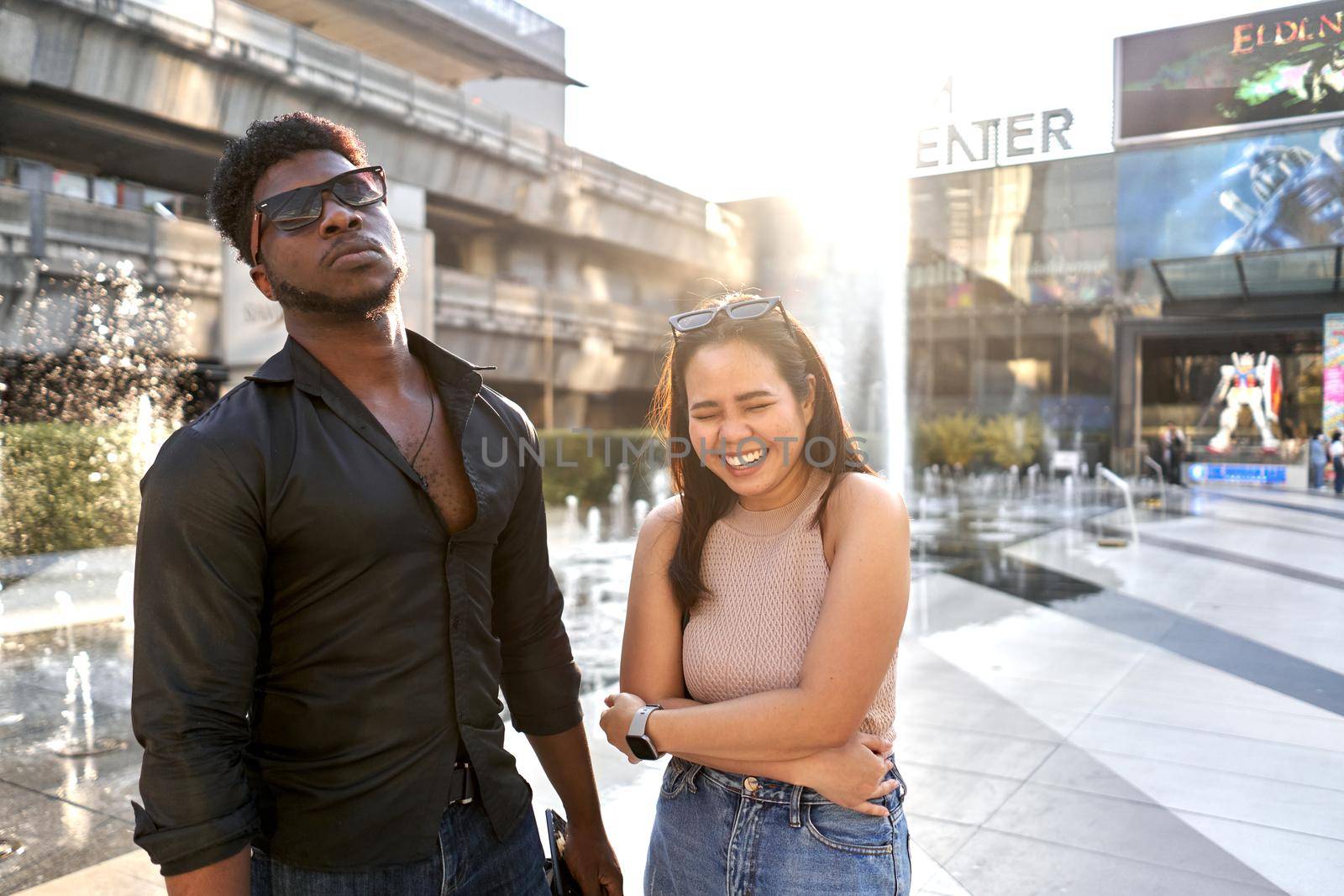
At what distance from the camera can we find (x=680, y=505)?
2102 mm

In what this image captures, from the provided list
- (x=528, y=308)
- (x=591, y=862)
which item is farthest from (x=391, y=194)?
(x=591, y=862)

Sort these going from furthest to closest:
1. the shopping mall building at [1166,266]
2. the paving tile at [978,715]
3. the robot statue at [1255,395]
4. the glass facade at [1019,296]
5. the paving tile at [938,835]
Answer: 1. the glass facade at [1019,296]
2. the robot statue at [1255,395]
3. the shopping mall building at [1166,266]
4. the paving tile at [978,715]
5. the paving tile at [938,835]

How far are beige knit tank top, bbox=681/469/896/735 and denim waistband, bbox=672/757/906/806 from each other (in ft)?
0.46

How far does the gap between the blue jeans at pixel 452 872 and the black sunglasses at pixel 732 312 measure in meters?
1.01

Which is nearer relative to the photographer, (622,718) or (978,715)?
(622,718)

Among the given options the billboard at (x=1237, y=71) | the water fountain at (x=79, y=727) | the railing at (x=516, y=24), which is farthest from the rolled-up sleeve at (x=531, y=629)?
the railing at (x=516, y=24)

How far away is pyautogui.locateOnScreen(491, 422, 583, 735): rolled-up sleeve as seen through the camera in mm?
2049

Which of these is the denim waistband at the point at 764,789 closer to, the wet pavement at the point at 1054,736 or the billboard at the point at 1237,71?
the wet pavement at the point at 1054,736

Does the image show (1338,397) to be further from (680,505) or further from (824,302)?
(680,505)

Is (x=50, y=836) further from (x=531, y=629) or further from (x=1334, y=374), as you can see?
(x=1334, y=374)

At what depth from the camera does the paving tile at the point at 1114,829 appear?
359cm

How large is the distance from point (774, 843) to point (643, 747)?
301mm

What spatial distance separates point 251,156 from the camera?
1.84 meters

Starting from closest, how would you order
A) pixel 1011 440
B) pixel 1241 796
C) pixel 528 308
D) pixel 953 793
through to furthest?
pixel 1241 796 → pixel 953 793 → pixel 528 308 → pixel 1011 440
